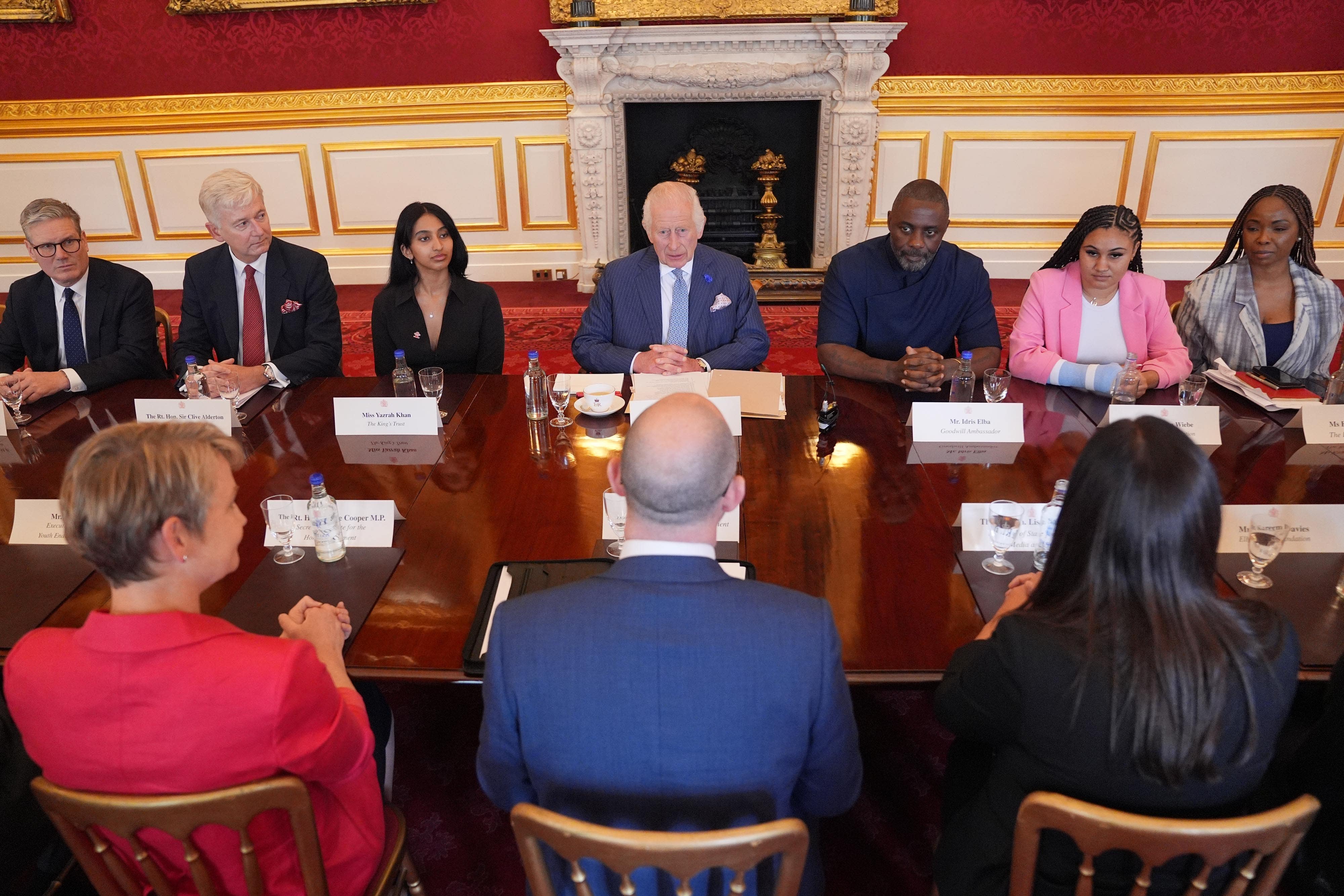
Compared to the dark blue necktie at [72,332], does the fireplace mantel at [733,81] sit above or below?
above

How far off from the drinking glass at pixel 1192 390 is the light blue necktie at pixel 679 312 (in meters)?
1.52

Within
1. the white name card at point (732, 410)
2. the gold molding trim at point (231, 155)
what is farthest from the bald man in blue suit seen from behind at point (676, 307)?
the gold molding trim at point (231, 155)

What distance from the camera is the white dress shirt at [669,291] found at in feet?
9.59

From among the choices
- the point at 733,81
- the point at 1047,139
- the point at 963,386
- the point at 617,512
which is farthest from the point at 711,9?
the point at 617,512

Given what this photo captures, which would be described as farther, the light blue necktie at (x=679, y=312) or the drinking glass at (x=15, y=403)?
the light blue necktie at (x=679, y=312)

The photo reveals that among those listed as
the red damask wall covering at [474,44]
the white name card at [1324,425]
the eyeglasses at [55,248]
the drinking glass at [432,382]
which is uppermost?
the red damask wall covering at [474,44]

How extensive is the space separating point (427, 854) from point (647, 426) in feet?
4.25

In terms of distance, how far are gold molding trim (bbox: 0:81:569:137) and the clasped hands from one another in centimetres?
345

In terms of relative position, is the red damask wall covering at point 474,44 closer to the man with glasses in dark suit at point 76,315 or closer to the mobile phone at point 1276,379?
the man with glasses in dark suit at point 76,315

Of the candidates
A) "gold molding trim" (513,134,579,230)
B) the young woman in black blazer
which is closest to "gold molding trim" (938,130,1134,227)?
"gold molding trim" (513,134,579,230)

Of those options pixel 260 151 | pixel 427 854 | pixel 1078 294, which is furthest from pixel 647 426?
pixel 260 151

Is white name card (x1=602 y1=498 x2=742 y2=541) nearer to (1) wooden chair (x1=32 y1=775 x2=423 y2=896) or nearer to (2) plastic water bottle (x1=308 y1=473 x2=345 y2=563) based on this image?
(2) plastic water bottle (x1=308 y1=473 x2=345 y2=563)

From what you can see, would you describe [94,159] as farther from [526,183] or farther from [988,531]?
[988,531]

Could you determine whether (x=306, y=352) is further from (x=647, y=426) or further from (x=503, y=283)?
(x=503, y=283)
